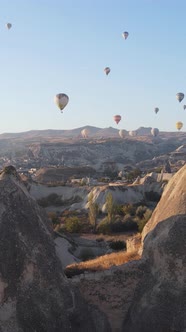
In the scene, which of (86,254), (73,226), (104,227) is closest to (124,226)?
(104,227)

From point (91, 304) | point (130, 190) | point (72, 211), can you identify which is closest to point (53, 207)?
point (72, 211)

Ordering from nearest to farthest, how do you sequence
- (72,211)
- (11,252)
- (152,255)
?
(11,252), (152,255), (72,211)

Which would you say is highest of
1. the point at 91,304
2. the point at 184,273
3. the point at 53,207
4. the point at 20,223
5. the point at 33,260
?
the point at 20,223

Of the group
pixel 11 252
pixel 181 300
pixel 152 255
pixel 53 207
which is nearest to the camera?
pixel 11 252

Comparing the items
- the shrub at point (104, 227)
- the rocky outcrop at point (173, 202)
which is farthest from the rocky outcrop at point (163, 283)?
the shrub at point (104, 227)

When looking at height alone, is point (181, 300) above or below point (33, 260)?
below

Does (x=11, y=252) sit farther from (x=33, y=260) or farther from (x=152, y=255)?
(x=152, y=255)
